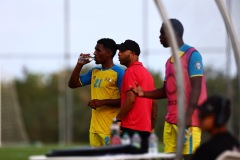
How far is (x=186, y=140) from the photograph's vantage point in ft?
28.7

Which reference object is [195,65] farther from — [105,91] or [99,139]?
[99,139]

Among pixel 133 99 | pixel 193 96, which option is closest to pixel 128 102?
pixel 133 99

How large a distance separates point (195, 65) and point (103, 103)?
7.64 ft

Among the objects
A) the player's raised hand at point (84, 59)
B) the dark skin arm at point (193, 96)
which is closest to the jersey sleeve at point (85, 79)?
the player's raised hand at point (84, 59)

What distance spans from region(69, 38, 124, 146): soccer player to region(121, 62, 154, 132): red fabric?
2.94 feet

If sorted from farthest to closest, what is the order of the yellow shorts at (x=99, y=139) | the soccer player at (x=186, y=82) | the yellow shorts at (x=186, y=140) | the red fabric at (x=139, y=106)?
the yellow shorts at (x=99, y=139), the red fabric at (x=139, y=106), the yellow shorts at (x=186, y=140), the soccer player at (x=186, y=82)

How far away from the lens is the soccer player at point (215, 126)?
6785mm

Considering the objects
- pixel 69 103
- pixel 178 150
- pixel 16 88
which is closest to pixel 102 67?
pixel 178 150

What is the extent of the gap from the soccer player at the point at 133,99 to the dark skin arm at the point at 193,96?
1.21 metres

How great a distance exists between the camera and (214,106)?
6777mm

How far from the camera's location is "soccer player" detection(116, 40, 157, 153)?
973cm

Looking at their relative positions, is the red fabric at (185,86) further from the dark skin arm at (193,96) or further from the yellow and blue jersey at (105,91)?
the yellow and blue jersey at (105,91)

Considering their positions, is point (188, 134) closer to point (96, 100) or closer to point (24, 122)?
point (96, 100)

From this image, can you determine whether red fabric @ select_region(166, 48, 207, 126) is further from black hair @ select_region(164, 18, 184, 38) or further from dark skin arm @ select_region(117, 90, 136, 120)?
dark skin arm @ select_region(117, 90, 136, 120)
